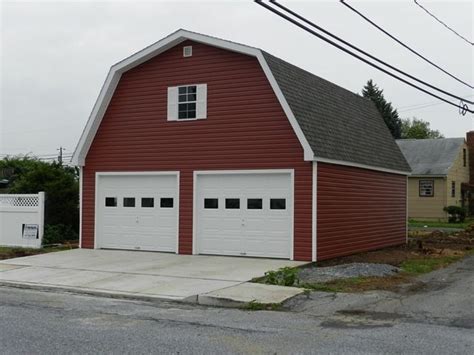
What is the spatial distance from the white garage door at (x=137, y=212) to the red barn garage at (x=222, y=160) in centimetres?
3

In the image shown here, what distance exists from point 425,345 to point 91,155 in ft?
45.9

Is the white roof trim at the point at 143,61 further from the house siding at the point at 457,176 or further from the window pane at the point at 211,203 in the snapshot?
the house siding at the point at 457,176

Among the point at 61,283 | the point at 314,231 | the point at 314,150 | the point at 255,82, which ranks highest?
the point at 255,82

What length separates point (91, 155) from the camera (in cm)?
1906

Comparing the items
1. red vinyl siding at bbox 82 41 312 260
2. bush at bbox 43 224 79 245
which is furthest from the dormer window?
bush at bbox 43 224 79 245

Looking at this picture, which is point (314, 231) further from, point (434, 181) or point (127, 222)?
point (434, 181)

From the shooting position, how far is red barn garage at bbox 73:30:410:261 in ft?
52.5

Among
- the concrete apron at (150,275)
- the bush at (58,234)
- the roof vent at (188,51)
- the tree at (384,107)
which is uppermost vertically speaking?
the tree at (384,107)

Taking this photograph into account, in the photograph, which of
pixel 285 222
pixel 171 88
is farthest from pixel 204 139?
pixel 285 222

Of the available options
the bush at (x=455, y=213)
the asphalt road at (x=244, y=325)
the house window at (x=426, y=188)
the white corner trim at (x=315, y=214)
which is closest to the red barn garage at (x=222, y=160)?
the white corner trim at (x=315, y=214)

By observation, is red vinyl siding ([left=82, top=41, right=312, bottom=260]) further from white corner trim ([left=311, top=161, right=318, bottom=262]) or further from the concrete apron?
the concrete apron

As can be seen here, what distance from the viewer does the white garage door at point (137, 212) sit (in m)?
17.8

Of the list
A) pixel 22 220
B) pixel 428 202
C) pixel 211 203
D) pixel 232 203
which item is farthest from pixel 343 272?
pixel 428 202

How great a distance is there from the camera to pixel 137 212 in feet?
60.3
